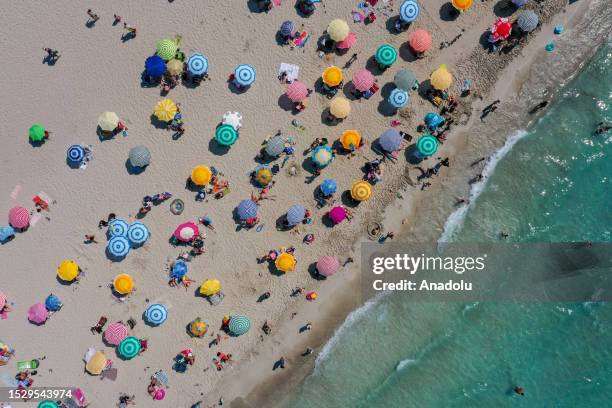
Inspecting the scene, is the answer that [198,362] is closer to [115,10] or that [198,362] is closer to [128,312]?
[128,312]

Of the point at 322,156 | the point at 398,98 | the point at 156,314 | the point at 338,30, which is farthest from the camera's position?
the point at 156,314

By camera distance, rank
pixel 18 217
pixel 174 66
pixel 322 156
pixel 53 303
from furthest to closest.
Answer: pixel 53 303 < pixel 174 66 < pixel 18 217 < pixel 322 156

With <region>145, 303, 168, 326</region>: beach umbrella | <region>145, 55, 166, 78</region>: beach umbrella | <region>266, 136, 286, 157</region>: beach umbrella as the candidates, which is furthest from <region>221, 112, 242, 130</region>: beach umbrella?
<region>145, 303, 168, 326</region>: beach umbrella

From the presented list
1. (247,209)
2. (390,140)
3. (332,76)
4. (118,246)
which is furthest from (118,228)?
(390,140)

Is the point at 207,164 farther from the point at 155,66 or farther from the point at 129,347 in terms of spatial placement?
the point at 129,347

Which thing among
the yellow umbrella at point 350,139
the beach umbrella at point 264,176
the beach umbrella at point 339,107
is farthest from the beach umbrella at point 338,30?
the beach umbrella at point 264,176

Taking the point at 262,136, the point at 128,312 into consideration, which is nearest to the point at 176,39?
the point at 262,136
